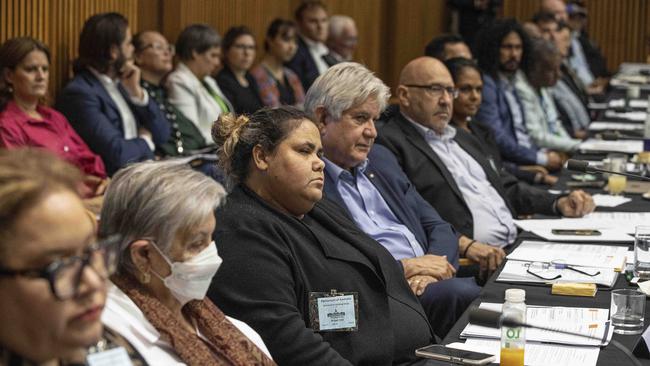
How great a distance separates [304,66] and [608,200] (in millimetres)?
4697

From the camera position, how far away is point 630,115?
8.16m

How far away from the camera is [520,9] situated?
13.8m

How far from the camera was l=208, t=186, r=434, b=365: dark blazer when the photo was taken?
8.57ft

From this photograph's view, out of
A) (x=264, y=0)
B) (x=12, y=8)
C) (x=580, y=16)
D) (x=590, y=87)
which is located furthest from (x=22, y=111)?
(x=580, y=16)

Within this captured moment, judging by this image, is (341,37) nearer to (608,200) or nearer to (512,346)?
(608,200)

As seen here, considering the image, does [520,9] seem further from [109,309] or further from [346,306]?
[109,309]

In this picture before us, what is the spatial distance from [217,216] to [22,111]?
8.26ft

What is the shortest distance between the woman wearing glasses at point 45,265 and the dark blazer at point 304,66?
300 inches

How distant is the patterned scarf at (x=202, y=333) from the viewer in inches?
82.1

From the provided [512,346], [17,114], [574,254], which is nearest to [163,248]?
[512,346]

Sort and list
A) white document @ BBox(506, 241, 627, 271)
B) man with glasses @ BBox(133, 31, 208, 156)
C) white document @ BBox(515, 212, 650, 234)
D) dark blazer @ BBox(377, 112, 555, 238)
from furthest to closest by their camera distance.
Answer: man with glasses @ BBox(133, 31, 208, 156), dark blazer @ BBox(377, 112, 555, 238), white document @ BBox(515, 212, 650, 234), white document @ BBox(506, 241, 627, 271)

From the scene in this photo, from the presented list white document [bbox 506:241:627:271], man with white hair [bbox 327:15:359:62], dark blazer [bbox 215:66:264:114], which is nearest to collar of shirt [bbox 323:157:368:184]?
white document [bbox 506:241:627:271]

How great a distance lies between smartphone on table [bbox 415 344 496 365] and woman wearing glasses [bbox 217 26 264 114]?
5.25 meters

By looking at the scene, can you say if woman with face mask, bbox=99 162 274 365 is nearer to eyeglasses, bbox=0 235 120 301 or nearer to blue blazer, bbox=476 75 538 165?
eyeglasses, bbox=0 235 120 301
